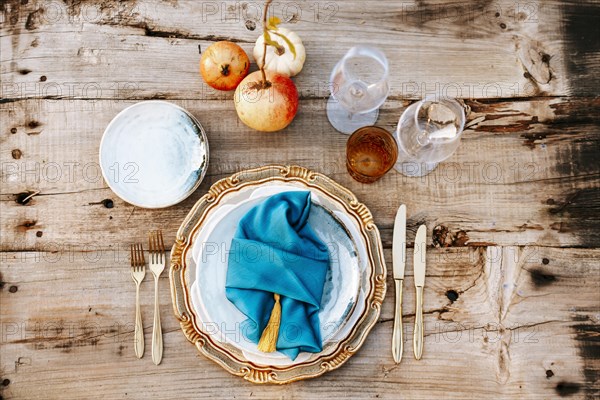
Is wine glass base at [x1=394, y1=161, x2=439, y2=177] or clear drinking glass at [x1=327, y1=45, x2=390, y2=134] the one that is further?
wine glass base at [x1=394, y1=161, x2=439, y2=177]

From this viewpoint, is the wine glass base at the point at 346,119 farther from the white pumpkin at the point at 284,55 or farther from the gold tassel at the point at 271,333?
the gold tassel at the point at 271,333

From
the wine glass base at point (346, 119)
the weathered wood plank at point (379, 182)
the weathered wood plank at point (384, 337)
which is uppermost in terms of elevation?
the wine glass base at point (346, 119)

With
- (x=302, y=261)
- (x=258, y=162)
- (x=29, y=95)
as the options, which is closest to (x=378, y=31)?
(x=258, y=162)

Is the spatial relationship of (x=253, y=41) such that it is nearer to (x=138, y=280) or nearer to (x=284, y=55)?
(x=284, y=55)

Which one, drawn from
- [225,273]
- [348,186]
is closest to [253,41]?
[348,186]

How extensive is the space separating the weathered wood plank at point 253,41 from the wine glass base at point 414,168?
14cm

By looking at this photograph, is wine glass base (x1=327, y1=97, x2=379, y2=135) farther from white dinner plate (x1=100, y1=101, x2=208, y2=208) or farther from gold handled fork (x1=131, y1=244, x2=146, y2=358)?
gold handled fork (x1=131, y1=244, x2=146, y2=358)

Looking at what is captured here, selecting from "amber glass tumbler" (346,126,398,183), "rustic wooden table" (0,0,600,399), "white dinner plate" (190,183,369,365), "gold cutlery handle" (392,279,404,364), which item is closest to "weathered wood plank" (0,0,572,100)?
"rustic wooden table" (0,0,600,399)

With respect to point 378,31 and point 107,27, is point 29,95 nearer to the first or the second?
point 107,27

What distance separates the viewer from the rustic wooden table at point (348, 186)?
90cm

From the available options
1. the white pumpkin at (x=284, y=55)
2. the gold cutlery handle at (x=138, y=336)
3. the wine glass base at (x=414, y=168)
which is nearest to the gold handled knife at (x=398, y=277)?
the wine glass base at (x=414, y=168)

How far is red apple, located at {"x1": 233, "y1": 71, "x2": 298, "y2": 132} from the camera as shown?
844 millimetres

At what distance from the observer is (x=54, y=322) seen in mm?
898

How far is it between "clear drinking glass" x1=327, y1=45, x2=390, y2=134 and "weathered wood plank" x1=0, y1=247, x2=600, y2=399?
32 cm
